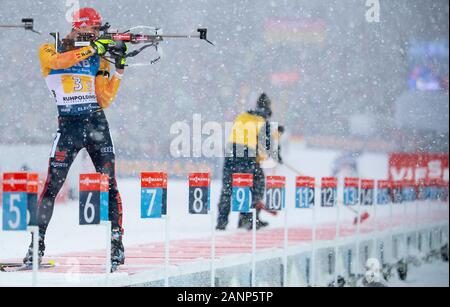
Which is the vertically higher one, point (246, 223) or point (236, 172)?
point (236, 172)

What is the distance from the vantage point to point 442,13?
3316 centimetres

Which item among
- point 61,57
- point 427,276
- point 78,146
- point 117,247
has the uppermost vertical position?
point 61,57

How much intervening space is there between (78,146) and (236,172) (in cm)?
546

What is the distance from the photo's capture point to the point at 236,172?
1291 cm

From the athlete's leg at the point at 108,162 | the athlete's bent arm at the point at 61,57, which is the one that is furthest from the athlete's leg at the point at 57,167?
the athlete's bent arm at the point at 61,57

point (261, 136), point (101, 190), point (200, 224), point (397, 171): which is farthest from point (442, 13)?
point (101, 190)

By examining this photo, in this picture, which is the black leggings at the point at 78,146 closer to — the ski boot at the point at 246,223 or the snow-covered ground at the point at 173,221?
the snow-covered ground at the point at 173,221

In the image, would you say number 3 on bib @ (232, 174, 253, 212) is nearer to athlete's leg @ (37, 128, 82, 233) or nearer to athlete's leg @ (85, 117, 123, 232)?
athlete's leg @ (85, 117, 123, 232)

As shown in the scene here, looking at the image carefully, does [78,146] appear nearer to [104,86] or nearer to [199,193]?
[104,86]

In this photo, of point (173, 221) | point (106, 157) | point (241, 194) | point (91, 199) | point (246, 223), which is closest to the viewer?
point (91, 199)

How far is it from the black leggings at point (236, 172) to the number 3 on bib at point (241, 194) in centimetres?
402

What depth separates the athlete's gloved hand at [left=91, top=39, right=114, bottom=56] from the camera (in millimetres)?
7285

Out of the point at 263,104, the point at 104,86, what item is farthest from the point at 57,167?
the point at 263,104

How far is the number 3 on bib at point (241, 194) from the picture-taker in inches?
340
